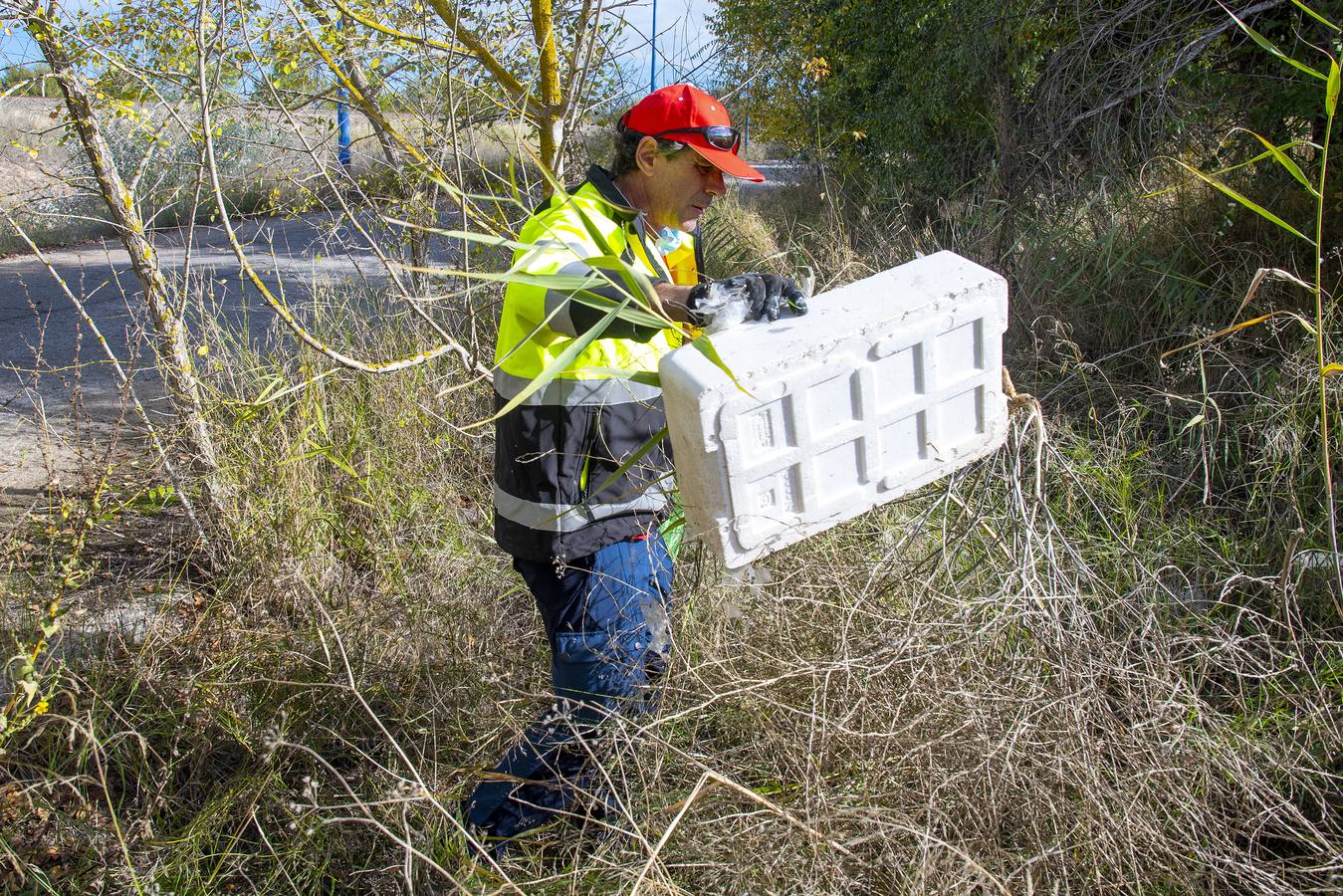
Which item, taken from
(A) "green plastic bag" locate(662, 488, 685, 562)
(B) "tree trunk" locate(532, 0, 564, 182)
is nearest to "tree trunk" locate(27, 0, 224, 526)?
(B) "tree trunk" locate(532, 0, 564, 182)

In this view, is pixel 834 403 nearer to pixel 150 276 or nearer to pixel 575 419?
pixel 575 419

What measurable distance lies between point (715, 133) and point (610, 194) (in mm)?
250

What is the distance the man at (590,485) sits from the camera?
6.53ft

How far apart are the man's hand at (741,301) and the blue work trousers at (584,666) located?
1.98 ft

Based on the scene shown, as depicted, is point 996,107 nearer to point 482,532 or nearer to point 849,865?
point 482,532

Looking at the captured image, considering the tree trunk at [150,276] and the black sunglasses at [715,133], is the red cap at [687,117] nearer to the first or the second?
the black sunglasses at [715,133]

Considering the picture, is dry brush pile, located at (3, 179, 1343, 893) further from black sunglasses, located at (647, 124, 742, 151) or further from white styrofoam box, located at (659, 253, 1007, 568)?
black sunglasses, located at (647, 124, 742, 151)

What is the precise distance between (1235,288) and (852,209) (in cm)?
336

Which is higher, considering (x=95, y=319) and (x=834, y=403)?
(x=834, y=403)

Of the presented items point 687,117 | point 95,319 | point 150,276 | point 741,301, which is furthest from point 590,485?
point 95,319

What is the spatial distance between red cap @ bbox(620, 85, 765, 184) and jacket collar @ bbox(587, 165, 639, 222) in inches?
4.9

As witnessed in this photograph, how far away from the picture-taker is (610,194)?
84.9 inches

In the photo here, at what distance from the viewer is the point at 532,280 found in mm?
1621

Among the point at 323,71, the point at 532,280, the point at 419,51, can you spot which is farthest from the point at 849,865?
the point at 323,71
